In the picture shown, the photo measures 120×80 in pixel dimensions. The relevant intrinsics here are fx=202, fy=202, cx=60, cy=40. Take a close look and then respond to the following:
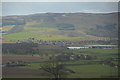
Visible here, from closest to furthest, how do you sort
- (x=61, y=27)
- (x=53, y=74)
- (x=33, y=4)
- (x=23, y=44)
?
(x=53, y=74) → (x=23, y=44) → (x=33, y=4) → (x=61, y=27)

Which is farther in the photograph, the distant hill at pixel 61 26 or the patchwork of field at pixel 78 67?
the distant hill at pixel 61 26

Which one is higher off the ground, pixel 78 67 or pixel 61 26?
pixel 61 26

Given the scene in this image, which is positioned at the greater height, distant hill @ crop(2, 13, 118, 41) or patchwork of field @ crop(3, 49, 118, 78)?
distant hill @ crop(2, 13, 118, 41)

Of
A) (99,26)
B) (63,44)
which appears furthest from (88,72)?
(99,26)

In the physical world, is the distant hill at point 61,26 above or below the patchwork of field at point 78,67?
above

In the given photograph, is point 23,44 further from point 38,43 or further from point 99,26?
point 99,26

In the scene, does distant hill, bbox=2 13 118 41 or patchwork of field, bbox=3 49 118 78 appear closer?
patchwork of field, bbox=3 49 118 78

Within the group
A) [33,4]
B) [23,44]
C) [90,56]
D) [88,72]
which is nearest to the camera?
[88,72]

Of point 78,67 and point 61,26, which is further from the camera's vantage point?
point 61,26
